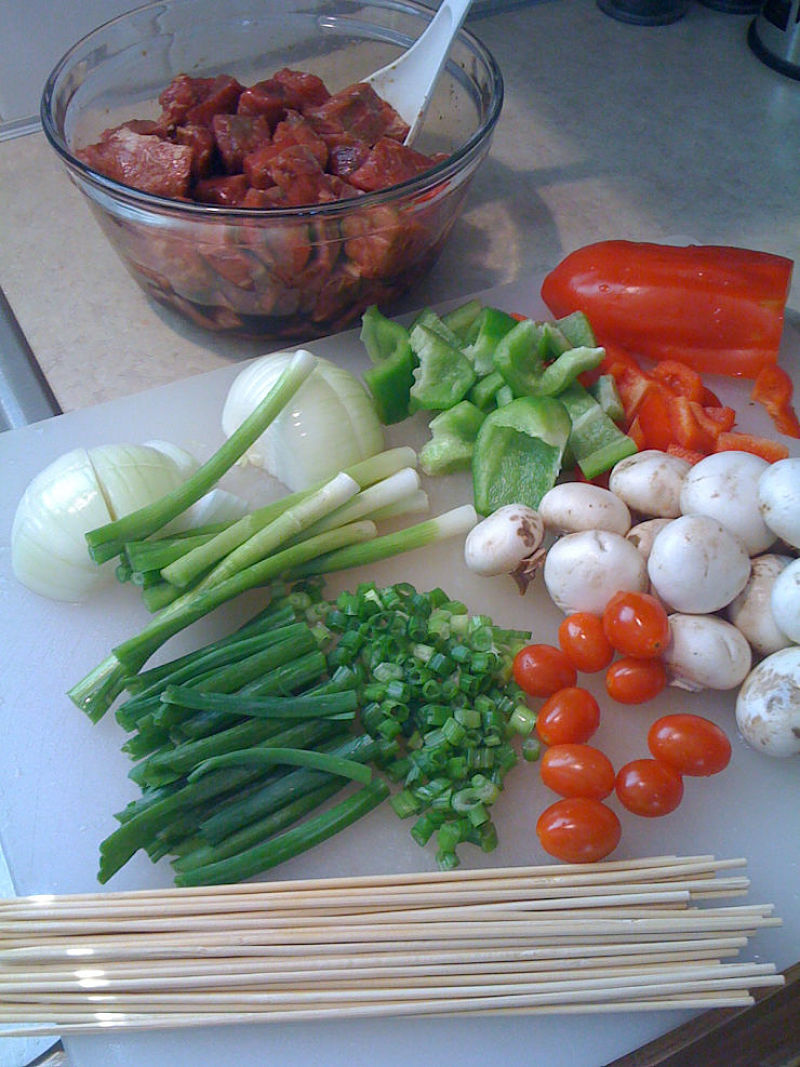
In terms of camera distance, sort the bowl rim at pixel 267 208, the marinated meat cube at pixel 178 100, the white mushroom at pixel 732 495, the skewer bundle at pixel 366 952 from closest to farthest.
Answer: the skewer bundle at pixel 366 952 → the white mushroom at pixel 732 495 → the bowl rim at pixel 267 208 → the marinated meat cube at pixel 178 100

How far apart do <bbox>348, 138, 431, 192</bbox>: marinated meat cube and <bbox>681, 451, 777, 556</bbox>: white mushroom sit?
0.69 m

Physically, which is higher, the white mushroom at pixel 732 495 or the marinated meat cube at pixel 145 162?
the marinated meat cube at pixel 145 162

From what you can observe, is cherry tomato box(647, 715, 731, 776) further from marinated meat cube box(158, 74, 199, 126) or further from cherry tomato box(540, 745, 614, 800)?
marinated meat cube box(158, 74, 199, 126)

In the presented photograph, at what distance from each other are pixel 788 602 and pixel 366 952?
66 cm

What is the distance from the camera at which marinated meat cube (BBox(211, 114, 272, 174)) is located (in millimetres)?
1595

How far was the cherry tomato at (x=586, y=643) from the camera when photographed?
4.00 ft

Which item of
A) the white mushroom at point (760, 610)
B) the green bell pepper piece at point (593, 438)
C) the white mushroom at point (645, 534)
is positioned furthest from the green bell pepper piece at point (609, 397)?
the white mushroom at point (760, 610)

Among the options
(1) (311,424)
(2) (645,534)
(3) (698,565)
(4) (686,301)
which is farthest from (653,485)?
(1) (311,424)

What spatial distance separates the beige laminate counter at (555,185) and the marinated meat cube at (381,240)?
202mm

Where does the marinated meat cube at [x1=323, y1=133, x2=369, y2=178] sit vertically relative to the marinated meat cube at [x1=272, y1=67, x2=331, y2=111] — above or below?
below

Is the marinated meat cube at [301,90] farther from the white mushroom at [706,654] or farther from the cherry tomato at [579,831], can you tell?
the cherry tomato at [579,831]

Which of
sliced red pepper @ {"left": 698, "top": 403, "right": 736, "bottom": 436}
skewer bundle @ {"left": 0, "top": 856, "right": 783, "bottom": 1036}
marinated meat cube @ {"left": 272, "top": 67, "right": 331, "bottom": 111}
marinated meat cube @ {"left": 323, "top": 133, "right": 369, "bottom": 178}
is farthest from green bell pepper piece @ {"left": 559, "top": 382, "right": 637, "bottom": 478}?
marinated meat cube @ {"left": 272, "top": 67, "right": 331, "bottom": 111}

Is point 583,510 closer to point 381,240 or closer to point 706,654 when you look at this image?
point 706,654

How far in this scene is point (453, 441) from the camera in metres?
1.49
